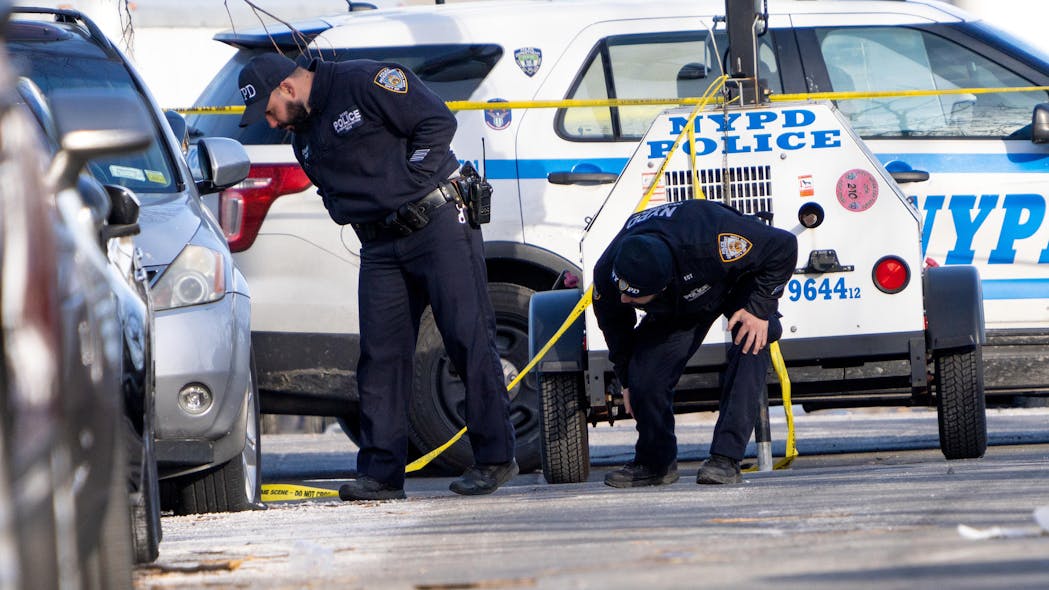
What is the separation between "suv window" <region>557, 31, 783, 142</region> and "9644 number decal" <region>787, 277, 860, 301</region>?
4.49 feet

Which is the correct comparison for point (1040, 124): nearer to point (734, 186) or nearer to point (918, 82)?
point (918, 82)

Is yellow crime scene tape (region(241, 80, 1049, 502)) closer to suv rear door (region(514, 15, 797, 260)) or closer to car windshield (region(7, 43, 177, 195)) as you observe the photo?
suv rear door (region(514, 15, 797, 260))

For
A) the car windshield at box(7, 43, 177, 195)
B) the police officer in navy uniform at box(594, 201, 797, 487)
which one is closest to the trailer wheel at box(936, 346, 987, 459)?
the police officer in navy uniform at box(594, 201, 797, 487)

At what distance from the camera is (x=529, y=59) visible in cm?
799

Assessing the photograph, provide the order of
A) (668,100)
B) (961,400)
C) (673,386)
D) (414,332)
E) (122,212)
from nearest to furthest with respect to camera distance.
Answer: (122,212) → (673,386) → (414,332) → (961,400) → (668,100)

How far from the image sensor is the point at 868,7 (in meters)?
8.05

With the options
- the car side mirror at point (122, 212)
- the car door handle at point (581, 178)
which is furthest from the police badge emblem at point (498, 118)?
the car side mirror at point (122, 212)

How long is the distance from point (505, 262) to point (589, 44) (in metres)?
1.08

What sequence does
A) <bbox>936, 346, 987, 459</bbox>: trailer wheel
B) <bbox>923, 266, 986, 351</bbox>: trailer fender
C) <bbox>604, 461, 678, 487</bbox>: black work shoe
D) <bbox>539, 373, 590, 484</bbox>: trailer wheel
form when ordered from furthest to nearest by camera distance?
<bbox>539, 373, 590, 484</bbox>: trailer wheel < <bbox>936, 346, 987, 459</bbox>: trailer wheel < <bbox>923, 266, 986, 351</bbox>: trailer fender < <bbox>604, 461, 678, 487</bbox>: black work shoe

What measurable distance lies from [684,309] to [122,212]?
8.65 feet

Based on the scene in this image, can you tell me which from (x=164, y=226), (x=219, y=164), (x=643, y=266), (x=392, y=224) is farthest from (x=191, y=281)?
(x=643, y=266)

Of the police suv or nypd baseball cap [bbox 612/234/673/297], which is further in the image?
the police suv

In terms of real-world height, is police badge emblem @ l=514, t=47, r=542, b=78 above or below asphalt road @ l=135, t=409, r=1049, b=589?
above

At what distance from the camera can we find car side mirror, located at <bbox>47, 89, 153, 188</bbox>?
292 centimetres
